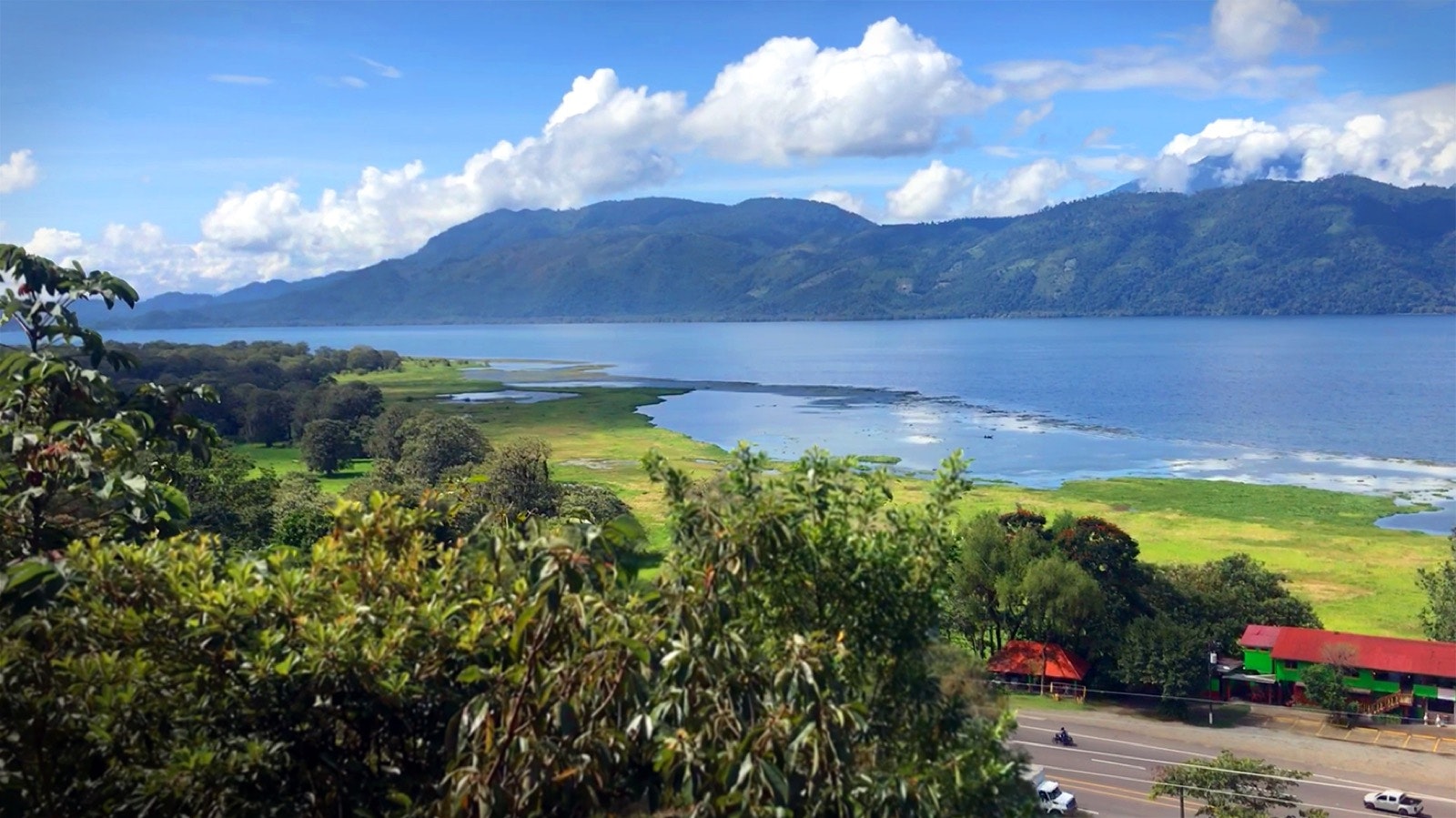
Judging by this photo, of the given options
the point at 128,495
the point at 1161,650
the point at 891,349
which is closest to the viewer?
the point at 128,495

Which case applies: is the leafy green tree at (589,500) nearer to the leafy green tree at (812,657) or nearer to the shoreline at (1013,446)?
the shoreline at (1013,446)

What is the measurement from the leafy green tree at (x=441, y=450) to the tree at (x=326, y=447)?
36.0 ft

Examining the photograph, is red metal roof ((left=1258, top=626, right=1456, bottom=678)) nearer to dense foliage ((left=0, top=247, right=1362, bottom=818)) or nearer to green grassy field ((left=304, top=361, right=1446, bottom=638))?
green grassy field ((left=304, top=361, right=1446, bottom=638))

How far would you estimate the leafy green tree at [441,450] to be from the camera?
1810 inches

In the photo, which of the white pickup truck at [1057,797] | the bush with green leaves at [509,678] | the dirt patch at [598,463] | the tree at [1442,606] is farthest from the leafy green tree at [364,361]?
the bush with green leaves at [509,678]

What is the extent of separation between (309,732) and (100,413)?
2.92m

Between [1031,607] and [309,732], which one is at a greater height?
[309,732]

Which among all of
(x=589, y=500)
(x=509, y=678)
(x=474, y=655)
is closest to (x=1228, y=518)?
(x=589, y=500)

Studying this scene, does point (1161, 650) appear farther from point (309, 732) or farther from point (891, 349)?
point (891, 349)

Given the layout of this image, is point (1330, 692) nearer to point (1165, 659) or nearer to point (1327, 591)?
point (1165, 659)

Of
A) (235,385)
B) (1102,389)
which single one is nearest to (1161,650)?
(235,385)

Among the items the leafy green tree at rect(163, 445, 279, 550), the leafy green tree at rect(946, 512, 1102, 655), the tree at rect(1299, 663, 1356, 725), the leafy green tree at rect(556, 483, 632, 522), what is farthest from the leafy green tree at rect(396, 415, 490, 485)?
the tree at rect(1299, 663, 1356, 725)

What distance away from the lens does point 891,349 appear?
567 ft

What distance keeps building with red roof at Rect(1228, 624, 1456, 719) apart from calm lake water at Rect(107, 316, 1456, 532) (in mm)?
22250
